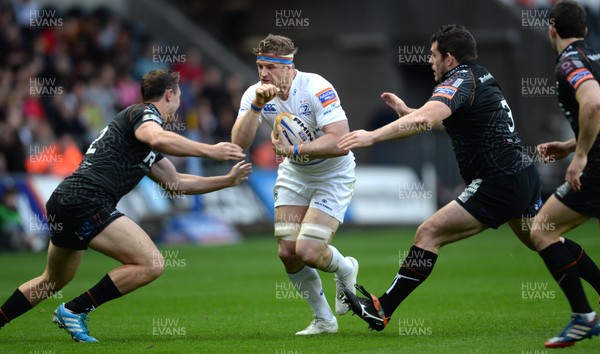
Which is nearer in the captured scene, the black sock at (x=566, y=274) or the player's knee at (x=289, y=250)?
the black sock at (x=566, y=274)

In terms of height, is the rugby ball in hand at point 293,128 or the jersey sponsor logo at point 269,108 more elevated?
the jersey sponsor logo at point 269,108

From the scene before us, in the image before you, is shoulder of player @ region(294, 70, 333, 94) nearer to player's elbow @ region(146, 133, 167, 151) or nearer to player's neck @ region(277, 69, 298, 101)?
player's neck @ region(277, 69, 298, 101)

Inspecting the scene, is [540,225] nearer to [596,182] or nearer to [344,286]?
[596,182]

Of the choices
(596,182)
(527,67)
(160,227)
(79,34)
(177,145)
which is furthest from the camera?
(527,67)

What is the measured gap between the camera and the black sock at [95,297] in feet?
29.7

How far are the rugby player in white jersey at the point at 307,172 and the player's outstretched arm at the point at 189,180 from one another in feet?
1.16

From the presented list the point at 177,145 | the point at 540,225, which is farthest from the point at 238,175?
the point at 540,225

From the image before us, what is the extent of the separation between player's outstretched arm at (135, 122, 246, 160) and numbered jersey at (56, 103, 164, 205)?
0.24m

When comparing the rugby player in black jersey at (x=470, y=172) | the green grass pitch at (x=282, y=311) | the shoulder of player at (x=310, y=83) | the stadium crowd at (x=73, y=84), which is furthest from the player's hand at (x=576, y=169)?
the stadium crowd at (x=73, y=84)

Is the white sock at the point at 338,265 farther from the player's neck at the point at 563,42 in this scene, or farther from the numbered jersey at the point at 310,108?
the player's neck at the point at 563,42

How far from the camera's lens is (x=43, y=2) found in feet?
95.5

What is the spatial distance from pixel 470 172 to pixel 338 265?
1.62m

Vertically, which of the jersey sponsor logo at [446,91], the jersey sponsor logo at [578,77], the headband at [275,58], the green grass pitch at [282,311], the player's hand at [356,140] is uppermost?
the headband at [275,58]

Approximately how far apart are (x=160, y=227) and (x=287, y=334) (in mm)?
12616
